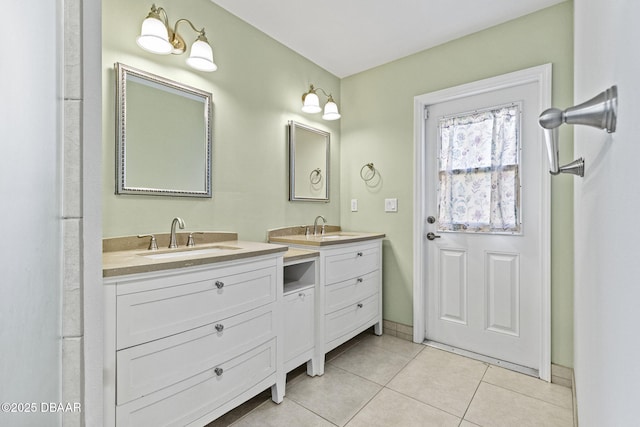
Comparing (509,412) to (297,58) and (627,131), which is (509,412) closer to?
(627,131)

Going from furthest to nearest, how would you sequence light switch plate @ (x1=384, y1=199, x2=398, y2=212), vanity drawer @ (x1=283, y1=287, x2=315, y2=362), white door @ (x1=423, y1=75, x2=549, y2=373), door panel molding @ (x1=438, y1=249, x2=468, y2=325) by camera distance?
light switch plate @ (x1=384, y1=199, x2=398, y2=212), door panel molding @ (x1=438, y1=249, x2=468, y2=325), white door @ (x1=423, y1=75, x2=549, y2=373), vanity drawer @ (x1=283, y1=287, x2=315, y2=362)

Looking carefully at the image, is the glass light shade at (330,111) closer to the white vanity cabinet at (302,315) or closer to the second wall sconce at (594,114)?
the white vanity cabinet at (302,315)

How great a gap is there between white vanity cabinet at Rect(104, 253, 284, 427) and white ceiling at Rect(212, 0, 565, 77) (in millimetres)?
1711

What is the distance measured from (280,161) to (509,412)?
2.21 meters

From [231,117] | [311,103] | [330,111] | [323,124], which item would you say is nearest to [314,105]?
[311,103]

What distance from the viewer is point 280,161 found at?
7.91 ft

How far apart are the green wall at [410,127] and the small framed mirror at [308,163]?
28cm

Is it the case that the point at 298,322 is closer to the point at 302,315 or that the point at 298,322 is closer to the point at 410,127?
the point at 302,315

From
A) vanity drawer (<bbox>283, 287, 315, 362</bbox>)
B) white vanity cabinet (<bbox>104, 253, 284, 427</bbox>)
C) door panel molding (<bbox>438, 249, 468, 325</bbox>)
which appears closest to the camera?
white vanity cabinet (<bbox>104, 253, 284, 427</bbox>)

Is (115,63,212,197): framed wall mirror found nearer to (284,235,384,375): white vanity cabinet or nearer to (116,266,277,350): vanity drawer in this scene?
(116,266,277,350): vanity drawer

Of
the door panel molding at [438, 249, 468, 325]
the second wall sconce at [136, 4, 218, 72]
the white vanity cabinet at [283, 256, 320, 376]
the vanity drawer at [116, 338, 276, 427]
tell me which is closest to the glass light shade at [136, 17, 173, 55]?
the second wall sconce at [136, 4, 218, 72]

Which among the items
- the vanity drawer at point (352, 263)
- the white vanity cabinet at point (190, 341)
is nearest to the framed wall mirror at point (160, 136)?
the white vanity cabinet at point (190, 341)

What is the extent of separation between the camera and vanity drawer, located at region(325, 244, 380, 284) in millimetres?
2076

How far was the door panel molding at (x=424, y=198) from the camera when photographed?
1952 mm
